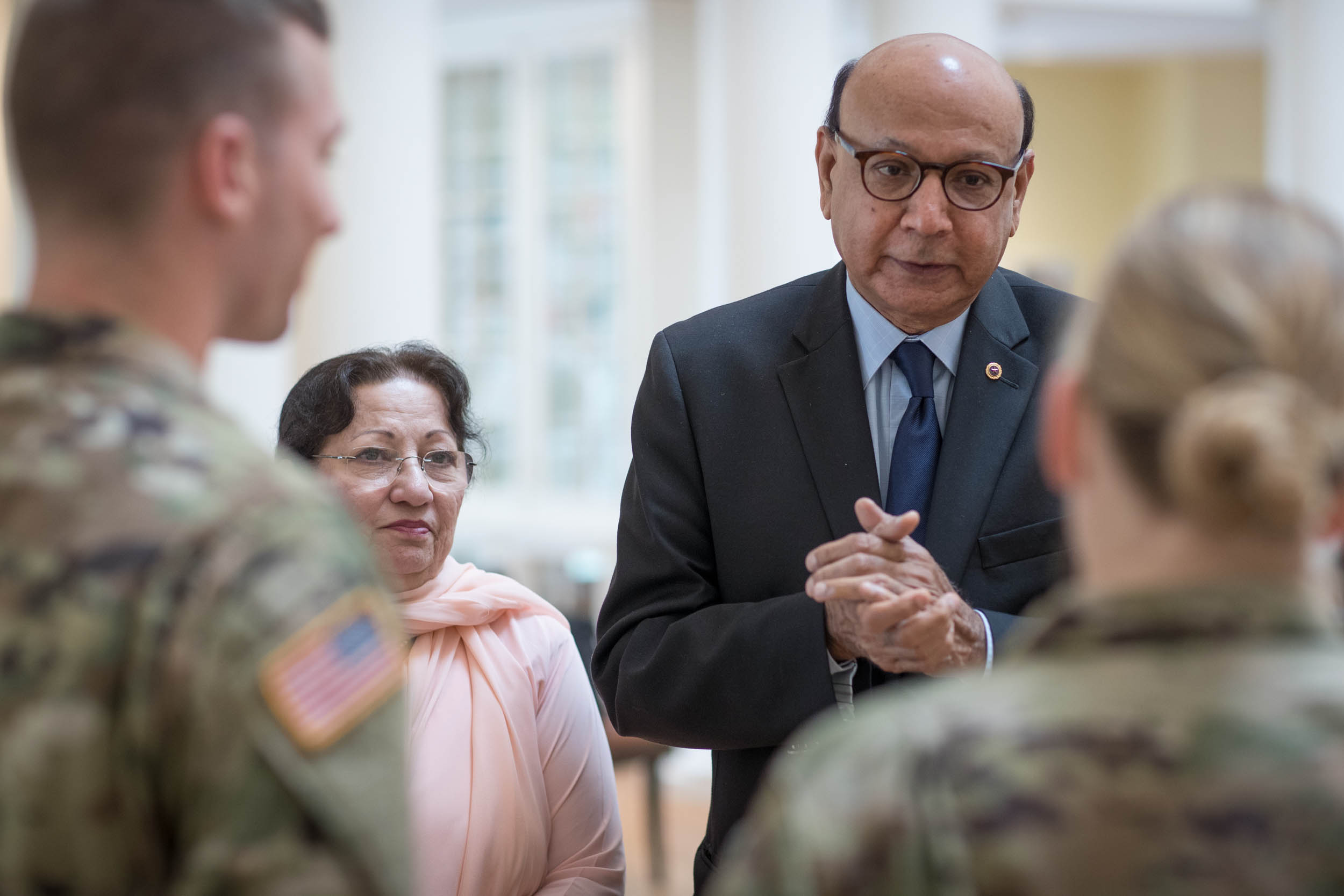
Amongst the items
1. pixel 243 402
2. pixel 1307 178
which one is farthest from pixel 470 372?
pixel 1307 178

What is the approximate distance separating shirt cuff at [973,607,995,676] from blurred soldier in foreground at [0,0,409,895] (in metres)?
1.01

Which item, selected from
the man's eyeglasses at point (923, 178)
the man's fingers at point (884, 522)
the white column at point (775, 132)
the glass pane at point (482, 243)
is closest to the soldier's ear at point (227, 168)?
the man's fingers at point (884, 522)

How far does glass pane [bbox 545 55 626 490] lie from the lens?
340 inches

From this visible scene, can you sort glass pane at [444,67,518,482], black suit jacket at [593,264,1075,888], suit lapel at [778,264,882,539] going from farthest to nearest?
glass pane at [444,67,518,482]
suit lapel at [778,264,882,539]
black suit jacket at [593,264,1075,888]

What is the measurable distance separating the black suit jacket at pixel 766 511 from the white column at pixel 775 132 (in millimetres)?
3222

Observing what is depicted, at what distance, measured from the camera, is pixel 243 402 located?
589cm

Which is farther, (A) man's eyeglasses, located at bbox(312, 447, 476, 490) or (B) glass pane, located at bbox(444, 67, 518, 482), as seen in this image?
(B) glass pane, located at bbox(444, 67, 518, 482)

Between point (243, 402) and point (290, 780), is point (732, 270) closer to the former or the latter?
point (243, 402)

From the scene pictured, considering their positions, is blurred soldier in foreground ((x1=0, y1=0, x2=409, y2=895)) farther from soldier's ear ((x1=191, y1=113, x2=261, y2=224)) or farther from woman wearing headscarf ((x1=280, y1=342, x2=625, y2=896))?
Result: woman wearing headscarf ((x1=280, y1=342, x2=625, y2=896))

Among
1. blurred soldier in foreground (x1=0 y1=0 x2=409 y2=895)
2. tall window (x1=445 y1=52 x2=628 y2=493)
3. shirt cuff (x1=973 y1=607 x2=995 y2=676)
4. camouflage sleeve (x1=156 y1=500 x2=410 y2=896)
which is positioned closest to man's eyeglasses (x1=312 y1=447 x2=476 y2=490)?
shirt cuff (x1=973 y1=607 x2=995 y2=676)

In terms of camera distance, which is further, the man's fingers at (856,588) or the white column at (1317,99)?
the white column at (1317,99)

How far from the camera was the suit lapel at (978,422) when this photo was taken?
2.01 m

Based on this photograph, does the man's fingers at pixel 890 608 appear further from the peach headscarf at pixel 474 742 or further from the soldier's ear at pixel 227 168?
the soldier's ear at pixel 227 168

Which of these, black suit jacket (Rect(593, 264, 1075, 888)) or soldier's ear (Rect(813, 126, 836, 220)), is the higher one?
soldier's ear (Rect(813, 126, 836, 220))
